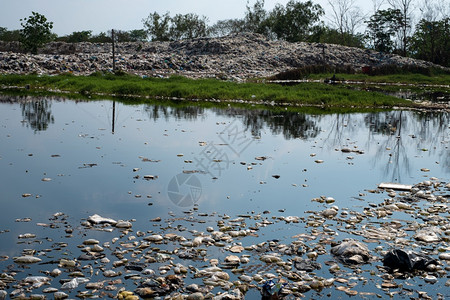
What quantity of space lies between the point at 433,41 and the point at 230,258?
191 ft

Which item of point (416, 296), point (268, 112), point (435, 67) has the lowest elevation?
point (416, 296)

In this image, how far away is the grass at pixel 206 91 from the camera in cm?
2206

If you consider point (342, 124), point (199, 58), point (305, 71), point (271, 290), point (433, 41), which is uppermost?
point (433, 41)

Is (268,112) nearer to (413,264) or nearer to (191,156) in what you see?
(191,156)

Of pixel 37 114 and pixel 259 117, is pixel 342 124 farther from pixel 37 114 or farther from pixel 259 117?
pixel 37 114

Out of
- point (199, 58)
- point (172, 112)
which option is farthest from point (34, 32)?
point (172, 112)

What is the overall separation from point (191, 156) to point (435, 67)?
45472mm

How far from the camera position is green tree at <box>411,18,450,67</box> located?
5374 cm

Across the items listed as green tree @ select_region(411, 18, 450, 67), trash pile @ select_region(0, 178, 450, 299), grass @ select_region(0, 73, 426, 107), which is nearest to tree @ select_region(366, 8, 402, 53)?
green tree @ select_region(411, 18, 450, 67)

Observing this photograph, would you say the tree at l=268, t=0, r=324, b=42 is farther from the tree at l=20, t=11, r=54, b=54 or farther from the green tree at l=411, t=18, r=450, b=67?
the tree at l=20, t=11, r=54, b=54

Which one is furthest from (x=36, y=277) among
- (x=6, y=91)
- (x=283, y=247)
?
(x=6, y=91)

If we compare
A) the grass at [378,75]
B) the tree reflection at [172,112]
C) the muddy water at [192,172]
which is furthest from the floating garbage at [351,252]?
the grass at [378,75]

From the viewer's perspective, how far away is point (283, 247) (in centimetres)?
519

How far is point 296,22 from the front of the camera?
62594mm
